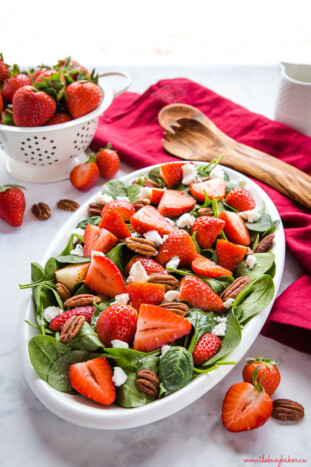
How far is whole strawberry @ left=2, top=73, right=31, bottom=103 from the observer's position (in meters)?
1.40

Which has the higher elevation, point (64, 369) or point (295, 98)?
point (295, 98)

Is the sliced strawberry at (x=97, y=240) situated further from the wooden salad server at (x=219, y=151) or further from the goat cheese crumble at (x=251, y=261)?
the wooden salad server at (x=219, y=151)

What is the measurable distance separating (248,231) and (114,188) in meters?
0.38

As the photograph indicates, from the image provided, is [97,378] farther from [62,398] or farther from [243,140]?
[243,140]

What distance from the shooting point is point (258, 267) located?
105 cm

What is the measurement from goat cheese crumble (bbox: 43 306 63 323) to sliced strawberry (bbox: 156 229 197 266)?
0.84 ft

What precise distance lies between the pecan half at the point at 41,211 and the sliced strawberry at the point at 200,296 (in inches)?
22.1

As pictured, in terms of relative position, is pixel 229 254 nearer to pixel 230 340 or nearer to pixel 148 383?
pixel 230 340

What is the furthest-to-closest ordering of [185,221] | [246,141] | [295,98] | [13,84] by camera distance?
[246,141] → [295,98] → [13,84] → [185,221]

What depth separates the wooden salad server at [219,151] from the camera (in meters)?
1.40

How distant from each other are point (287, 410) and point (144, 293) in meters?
0.34

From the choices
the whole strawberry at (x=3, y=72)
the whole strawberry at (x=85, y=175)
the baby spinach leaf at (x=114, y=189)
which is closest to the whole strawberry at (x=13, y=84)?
the whole strawberry at (x=3, y=72)

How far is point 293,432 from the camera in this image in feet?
2.85

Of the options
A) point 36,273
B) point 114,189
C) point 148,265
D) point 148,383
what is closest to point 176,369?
point 148,383
